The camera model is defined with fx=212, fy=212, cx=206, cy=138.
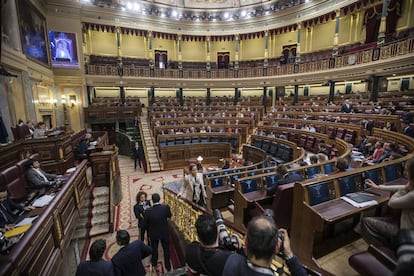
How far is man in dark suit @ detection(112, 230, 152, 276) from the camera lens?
2.14 metres

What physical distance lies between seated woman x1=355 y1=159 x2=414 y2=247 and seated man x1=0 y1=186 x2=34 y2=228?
3875 mm

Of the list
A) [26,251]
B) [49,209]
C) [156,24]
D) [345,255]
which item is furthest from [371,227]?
[156,24]

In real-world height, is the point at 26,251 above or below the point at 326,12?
below

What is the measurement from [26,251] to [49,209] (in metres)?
0.70

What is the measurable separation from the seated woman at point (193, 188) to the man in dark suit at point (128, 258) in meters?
1.58

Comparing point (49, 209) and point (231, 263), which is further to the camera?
point (49, 209)

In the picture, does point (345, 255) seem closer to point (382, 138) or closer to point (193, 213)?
point (193, 213)

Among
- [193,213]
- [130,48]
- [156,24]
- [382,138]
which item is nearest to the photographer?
[193,213]

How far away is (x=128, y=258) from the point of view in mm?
2174

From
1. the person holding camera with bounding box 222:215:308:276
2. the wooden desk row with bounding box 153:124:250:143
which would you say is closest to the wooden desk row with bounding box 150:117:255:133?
the wooden desk row with bounding box 153:124:250:143

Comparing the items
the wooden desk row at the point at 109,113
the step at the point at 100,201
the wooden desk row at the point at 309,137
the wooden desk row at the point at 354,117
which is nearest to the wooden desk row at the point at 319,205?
the wooden desk row at the point at 309,137

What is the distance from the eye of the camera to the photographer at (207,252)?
54.4 inches

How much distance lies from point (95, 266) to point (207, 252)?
1151 millimetres

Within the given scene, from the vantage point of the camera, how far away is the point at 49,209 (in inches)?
96.3
